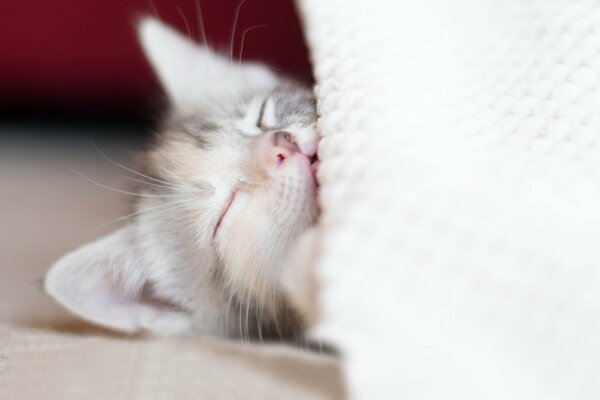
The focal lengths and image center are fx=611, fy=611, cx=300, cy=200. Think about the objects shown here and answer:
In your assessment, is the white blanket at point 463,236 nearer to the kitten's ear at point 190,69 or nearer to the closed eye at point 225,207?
the closed eye at point 225,207

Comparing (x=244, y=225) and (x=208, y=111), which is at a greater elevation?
(x=208, y=111)

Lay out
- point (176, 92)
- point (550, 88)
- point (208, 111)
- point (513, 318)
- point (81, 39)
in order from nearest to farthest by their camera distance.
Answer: point (513, 318), point (550, 88), point (208, 111), point (176, 92), point (81, 39)

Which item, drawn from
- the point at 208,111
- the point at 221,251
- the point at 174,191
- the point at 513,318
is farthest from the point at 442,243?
the point at 208,111

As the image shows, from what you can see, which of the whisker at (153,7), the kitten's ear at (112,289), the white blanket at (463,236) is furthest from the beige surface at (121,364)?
the whisker at (153,7)

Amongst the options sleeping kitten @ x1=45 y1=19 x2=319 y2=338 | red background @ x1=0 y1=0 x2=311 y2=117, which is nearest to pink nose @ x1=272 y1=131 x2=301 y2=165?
sleeping kitten @ x1=45 y1=19 x2=319 y2=338

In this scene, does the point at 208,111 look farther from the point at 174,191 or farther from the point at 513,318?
the point at 513,318

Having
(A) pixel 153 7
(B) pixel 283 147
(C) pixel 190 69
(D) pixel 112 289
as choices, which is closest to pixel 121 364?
(D) pixel 112 289
